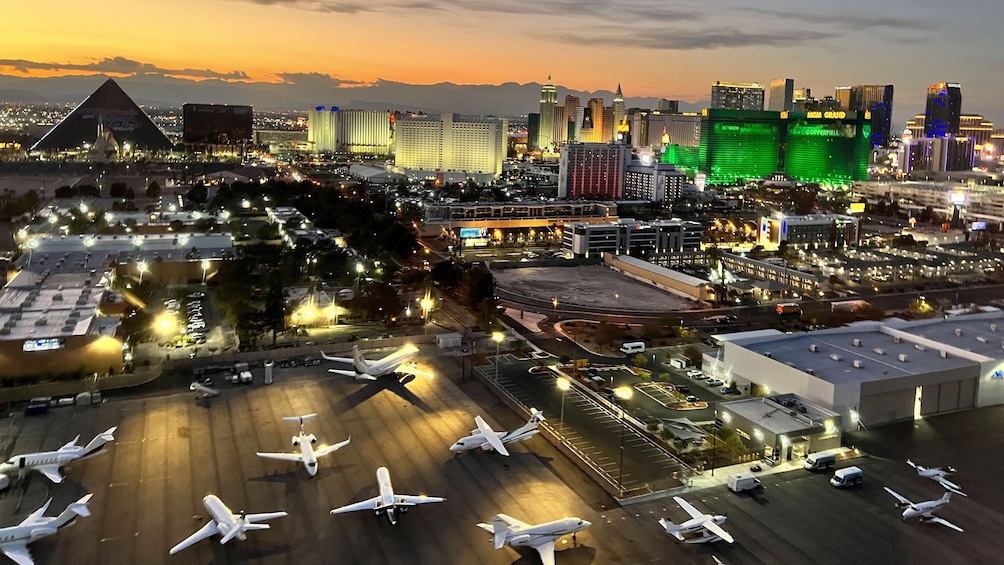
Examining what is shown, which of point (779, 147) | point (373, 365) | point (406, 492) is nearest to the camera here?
point (406, 492)

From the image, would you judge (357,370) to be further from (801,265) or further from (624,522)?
(801,265)

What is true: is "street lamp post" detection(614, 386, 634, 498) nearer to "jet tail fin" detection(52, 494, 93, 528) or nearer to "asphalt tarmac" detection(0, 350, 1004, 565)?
"asphalt tarmac" detection(0, 350, 1004, 565)

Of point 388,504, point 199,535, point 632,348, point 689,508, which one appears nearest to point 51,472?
point 199,535

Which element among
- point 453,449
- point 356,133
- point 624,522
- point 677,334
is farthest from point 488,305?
point 356,133

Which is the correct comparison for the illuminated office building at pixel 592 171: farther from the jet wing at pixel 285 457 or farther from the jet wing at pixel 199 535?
the jet wing at pixel 199 535

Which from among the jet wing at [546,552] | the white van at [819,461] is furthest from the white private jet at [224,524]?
the white van at [819,461]

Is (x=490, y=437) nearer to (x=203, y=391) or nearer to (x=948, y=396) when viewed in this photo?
(x=203, y=391)
